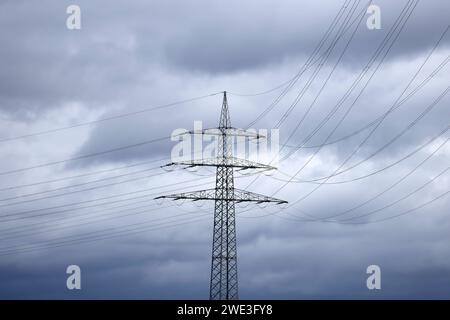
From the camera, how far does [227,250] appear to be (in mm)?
85000
